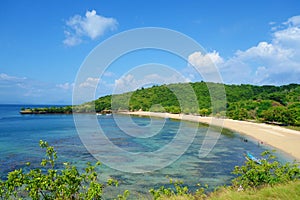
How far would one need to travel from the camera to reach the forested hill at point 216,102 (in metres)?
53.8

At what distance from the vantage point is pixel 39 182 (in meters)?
4.98

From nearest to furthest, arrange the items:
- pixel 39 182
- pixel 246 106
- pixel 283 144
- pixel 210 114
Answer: pixel 39 182
pixel 283 144
pixel 246 106
pixel 210 114

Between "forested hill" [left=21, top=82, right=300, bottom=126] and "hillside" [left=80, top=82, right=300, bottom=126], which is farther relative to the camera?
"forested hill" [left=21, top=82, right=300, bottom=126]

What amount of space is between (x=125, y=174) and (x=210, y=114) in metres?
60.5

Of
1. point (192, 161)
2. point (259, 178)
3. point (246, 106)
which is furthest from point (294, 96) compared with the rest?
point (259, 178)

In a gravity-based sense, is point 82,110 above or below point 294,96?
below

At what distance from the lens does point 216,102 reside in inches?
3147

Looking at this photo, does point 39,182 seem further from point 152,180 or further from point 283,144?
point 283,144

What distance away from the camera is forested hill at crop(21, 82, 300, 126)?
53.8 metres

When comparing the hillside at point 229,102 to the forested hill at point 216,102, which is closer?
the hillside at point 229,102

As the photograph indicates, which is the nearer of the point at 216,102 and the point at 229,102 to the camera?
the point at 216,102

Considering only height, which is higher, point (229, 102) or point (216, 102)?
point (229, 102)

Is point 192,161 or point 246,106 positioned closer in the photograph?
point 192,161

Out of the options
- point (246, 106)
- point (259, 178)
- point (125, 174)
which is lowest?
point (125, 174)
